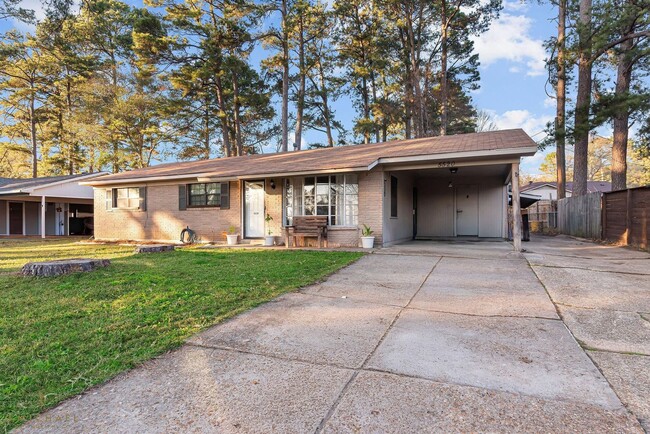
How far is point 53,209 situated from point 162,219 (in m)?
13.2

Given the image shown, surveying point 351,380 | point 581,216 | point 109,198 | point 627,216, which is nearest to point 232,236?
point 109,198

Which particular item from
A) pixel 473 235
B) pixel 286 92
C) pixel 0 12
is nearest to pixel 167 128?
pixel 286 92

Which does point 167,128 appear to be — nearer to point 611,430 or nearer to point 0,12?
point 0,12

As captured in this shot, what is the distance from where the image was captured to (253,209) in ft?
38.2

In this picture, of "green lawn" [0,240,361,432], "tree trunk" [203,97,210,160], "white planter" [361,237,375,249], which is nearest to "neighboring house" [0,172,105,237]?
"tree trunk" [203,97,210,160]

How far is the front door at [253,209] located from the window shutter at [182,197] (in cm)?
253

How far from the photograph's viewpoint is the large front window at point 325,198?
10.1 metres

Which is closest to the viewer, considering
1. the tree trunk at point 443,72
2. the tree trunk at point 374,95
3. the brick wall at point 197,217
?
the brick wall at point 197,217

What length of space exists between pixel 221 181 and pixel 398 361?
10156 millimetres

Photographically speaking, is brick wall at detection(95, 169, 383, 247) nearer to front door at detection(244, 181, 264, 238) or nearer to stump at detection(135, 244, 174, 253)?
front door at detection(244, 181, 264, 238)

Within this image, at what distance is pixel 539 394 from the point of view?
222 centimetres

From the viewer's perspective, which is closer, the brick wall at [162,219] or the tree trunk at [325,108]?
the brick wall at [162,219]

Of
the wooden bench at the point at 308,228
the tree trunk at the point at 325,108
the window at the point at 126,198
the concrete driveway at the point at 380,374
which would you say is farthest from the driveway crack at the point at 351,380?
the tree trunk at the point at 325,108

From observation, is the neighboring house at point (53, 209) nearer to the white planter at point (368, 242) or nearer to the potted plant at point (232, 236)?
the potted plant at point (232, 236)
